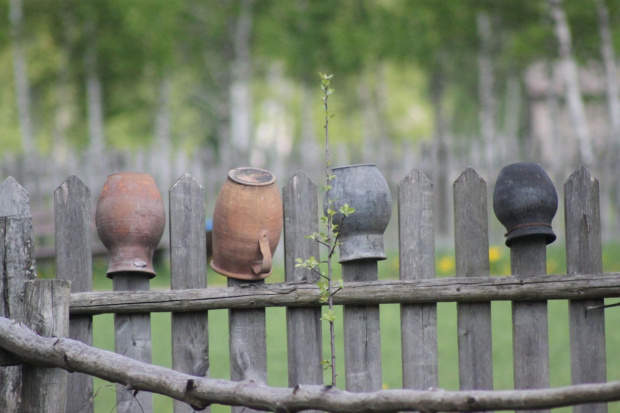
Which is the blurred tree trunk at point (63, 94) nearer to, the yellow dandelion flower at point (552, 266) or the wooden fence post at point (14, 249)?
the yellow dandelion flower at point (552, 266)

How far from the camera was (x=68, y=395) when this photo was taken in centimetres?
233

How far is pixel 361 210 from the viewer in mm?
2318

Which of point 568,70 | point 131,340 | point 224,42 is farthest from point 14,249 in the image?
point 224,42

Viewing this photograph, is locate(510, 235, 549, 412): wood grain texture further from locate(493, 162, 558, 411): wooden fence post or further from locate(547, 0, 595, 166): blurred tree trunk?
locate(547, 0, 595, 166): blurred tree trunk

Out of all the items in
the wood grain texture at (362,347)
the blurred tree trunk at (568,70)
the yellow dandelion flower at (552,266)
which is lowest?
the wood grain texture at (362,347)

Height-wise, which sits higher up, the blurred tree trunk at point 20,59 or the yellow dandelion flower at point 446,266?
the blurred tree trunk at point 20,59

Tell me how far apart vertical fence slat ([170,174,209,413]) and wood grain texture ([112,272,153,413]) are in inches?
4.0

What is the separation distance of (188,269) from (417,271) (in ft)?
2.52

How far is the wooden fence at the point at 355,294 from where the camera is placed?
2248 mm

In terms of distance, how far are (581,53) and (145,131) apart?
35.0 ft

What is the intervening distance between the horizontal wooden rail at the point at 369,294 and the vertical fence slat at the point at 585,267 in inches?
2.8

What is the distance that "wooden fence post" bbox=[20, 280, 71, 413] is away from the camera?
83.5 inches

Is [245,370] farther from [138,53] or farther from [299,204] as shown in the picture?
[138,53]

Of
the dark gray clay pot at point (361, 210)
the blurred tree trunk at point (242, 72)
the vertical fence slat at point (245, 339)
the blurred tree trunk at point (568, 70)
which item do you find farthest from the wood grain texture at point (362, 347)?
the blurred tree trunk at point (242, 72)
